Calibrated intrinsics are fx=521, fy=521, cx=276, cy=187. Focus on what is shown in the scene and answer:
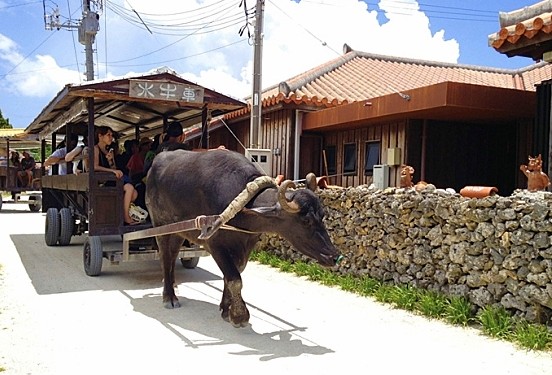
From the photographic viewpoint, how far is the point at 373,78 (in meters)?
11.5

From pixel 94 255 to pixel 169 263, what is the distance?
159 centimetres

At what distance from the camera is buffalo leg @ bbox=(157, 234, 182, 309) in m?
5.69

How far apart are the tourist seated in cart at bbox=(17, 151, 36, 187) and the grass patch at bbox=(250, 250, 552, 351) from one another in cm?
1427

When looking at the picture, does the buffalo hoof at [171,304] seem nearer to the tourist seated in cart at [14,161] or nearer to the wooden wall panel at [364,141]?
the wooden wall panel at [364,141]

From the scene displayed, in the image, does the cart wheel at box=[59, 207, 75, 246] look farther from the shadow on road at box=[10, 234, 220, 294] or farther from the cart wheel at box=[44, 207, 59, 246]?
the shadow on road at box=[10, 234, 220, 294]

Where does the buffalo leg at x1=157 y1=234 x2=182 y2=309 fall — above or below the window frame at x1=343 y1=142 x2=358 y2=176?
below

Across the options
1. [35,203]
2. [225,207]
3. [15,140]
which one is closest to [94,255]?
[225,207]

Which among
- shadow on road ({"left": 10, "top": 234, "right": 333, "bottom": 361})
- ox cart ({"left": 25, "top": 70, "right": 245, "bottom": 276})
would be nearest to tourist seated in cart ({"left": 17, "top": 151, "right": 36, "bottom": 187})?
shadow on road ({"left": 10, "top": 234, "right": 333, "bottom": 361})

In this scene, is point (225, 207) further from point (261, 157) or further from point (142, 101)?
point (261, 157)

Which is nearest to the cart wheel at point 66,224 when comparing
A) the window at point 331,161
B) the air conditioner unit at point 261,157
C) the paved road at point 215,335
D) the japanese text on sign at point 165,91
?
the paved road at point 215,335

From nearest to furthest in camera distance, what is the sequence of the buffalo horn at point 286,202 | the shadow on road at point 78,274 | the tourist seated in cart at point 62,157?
the buffalo horn at point 286,202 → the shadow on road at point 78,274 → the tourist seated in cart at point 62,157

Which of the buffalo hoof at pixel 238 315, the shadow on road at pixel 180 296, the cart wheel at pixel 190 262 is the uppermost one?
the buffalo hoof at pixel 238 315

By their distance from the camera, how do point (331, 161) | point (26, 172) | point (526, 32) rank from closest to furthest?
point (526, 32) < point (331, 161) < point (26, 172)

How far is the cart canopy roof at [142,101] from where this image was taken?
6574 millimetres
